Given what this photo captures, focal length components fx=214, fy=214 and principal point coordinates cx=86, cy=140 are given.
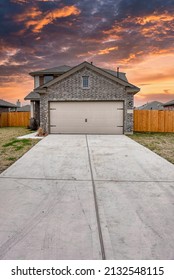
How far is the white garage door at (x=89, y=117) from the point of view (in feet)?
54.4

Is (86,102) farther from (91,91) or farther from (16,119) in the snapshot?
(16,119)

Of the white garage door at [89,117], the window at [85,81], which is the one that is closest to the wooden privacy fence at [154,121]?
the white garage door at [89,117]

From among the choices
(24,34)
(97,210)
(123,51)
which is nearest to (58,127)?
(24,34)

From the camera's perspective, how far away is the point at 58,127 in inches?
661

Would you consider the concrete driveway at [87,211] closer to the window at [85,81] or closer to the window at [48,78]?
the window at [85,81]

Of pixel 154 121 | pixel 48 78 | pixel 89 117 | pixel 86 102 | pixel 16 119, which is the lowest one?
pixel 154 121

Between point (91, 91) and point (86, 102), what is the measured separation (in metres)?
0.92

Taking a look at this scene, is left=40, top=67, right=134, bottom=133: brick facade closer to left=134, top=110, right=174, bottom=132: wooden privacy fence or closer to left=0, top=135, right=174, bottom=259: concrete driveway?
left=134, top=110, right=174, bottom=132: wooden privacy fence

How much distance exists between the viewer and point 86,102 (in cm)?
1662

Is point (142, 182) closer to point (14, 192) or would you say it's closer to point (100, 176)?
point (100, 176)

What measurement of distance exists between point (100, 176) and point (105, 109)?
36.1 ft

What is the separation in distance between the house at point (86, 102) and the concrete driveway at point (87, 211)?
369 inches

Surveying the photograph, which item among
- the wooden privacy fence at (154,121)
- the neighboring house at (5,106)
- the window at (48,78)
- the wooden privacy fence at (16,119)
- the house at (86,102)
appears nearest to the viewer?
the house at (86,102)

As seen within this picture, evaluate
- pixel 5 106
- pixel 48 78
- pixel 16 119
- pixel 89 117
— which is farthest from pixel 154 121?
pixel 5 106
